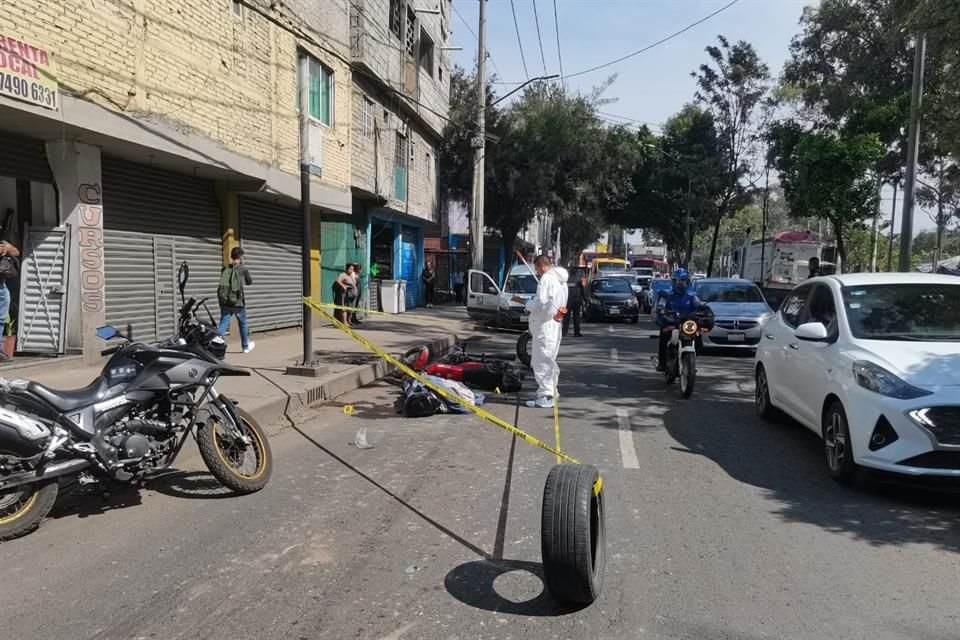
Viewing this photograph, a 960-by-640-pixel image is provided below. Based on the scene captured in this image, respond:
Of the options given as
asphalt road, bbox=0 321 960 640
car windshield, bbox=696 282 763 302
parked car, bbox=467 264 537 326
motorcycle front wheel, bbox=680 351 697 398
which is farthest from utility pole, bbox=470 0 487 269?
asphalt road, bbox=0 321 960 640

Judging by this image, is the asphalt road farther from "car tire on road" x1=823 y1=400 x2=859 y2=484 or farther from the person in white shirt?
the person in white shirt

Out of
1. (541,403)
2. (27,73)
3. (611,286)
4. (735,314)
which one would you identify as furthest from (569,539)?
(611,286)

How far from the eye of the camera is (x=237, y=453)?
523 centimetres

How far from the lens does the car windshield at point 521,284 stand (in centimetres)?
2008

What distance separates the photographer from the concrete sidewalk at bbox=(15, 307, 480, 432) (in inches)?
317

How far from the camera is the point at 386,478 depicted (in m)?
5.61

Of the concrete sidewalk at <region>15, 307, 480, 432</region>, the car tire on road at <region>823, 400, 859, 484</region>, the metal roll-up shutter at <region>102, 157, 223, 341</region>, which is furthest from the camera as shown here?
the metal roll-up shutter at <region>102, 157, 223, 341</region>

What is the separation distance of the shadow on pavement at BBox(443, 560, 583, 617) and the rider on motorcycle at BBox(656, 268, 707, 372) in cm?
624

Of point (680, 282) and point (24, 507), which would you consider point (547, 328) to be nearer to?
point (680, 282)

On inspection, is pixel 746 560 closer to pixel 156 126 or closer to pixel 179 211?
pixel 156 126

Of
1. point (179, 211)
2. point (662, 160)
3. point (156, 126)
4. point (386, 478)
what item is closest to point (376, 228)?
point (179, 211)

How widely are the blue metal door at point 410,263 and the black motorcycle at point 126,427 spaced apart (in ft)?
62.9

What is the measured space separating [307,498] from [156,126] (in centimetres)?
718

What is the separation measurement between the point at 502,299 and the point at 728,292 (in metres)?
5.77
